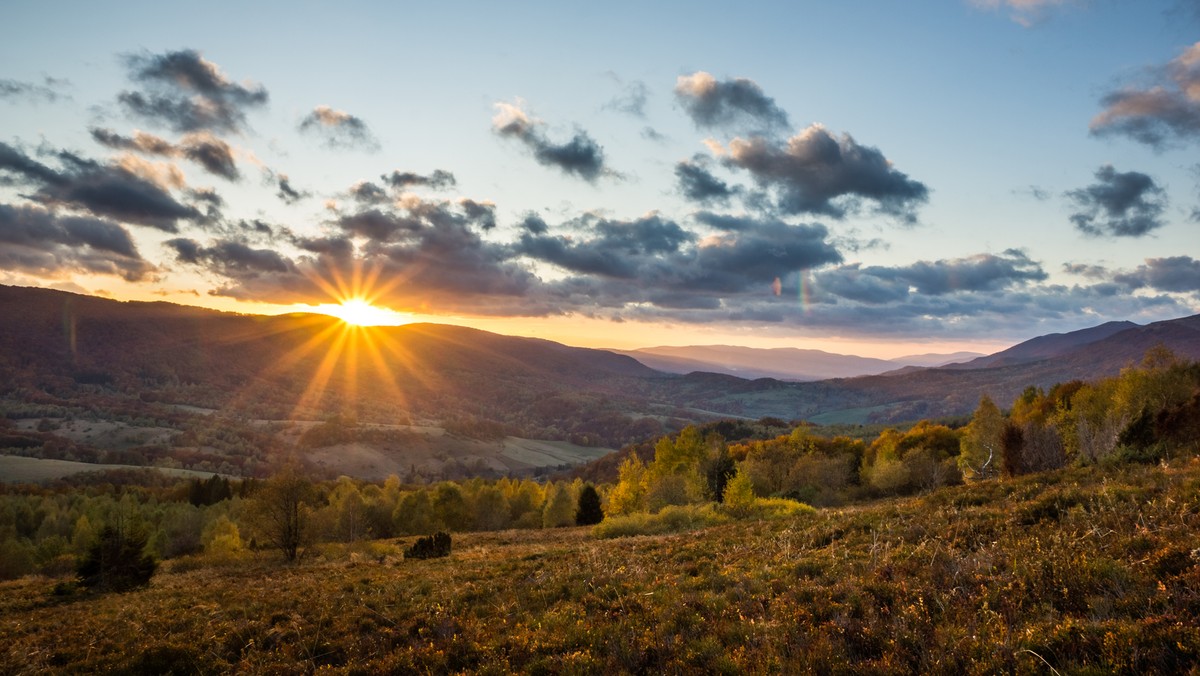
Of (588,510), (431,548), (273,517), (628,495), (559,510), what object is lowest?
(559,510)

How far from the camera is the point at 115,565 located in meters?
30.2

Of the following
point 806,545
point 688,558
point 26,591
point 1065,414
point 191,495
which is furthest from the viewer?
point 191,495

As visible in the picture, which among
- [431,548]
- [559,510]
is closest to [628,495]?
[559,510]

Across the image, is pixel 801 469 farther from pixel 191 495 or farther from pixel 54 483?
pixel 54 483

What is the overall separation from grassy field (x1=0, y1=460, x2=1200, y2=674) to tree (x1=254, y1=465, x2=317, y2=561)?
2321 centimetres

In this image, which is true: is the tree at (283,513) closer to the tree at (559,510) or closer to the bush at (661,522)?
the bush at (661,522)

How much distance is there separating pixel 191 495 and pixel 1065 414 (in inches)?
6679

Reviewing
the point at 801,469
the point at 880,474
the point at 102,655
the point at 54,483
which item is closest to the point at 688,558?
the point at 102,655

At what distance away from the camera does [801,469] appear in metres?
78.6

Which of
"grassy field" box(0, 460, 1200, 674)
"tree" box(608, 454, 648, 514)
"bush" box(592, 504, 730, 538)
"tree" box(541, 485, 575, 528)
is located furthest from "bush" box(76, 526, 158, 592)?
"tree" box(541, 485, 575, 528)

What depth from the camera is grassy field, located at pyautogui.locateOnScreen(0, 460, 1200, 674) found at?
760 centimetres

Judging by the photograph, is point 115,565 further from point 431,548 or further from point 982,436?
point 982,436

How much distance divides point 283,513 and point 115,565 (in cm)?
1291

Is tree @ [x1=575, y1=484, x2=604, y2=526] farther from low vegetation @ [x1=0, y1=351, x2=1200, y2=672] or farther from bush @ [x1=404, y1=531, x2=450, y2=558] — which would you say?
low vegetation @ [x1=0, y1=351, x2=1200, y2=672]
